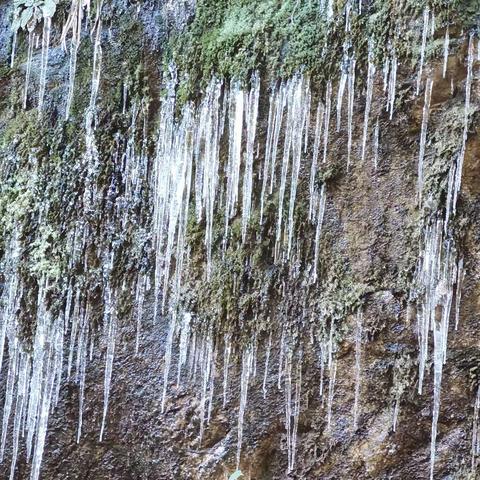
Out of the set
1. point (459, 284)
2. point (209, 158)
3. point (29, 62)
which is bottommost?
point (459, 284)

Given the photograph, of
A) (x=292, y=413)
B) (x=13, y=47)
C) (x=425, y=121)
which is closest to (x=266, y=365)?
(x=292, y=413)

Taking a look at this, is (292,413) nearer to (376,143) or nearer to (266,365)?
(266,365)

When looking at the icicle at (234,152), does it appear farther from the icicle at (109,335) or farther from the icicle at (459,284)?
the icicle at (459,284)

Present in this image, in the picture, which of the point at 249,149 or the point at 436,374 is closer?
the point at 436,374

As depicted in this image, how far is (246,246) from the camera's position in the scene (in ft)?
15.2

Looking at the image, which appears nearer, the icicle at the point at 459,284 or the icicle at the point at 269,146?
the icicle at the point at 459,284

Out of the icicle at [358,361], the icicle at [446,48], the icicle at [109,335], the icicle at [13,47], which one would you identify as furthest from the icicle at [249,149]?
the icicle at [13,47]

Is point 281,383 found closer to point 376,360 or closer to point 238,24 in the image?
point 376,360

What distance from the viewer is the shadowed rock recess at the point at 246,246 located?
13.8 ft

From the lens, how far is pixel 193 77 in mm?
4840

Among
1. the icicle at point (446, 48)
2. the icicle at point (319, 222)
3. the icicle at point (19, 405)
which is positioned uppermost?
the icicle at point (446, 48)

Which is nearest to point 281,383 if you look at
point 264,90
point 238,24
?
point 264,90

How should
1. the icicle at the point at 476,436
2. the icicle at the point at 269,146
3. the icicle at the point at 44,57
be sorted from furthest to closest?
the icicle at the point at 44,57 < the icicle at the point at 269,146 < the icicle at the point at 476,436

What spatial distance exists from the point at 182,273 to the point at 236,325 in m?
0.50
